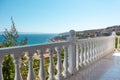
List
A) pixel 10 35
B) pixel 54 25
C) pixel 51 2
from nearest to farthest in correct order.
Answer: pixel 10 35 < pixel 51 2 < pixel 54 25

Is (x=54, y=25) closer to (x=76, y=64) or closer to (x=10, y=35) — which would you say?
(x=10, y=35)

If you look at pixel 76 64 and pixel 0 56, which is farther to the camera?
pixel 76 64

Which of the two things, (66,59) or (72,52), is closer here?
(66,59)

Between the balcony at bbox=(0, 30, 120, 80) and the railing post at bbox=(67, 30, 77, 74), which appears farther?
the railing post at bbox=(67, 30, 77, 74)

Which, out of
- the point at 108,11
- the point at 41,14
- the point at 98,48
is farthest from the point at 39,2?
the point at 98,48

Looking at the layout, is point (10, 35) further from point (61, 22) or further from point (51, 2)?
point (61, 22)

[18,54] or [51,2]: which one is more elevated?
[51,2]

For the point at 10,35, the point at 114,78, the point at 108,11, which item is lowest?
the point at 114,78

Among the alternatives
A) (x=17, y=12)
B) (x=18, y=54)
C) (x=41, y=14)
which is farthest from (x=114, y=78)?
(x=17, y=12)

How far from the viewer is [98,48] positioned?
544cm

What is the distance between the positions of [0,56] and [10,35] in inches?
234

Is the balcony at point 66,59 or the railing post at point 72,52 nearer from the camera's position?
the balcony at point 66,59

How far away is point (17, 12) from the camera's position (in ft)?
91.1

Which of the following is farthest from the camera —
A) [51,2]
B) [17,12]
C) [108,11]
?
[17,12]
